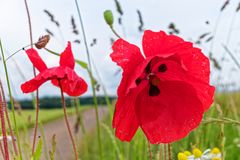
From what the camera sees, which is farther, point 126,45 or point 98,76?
point 98,76

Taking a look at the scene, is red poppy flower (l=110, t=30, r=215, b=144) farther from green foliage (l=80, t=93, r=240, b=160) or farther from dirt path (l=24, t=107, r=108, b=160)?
dirt path (l=24, t=107, r=108, b=160)

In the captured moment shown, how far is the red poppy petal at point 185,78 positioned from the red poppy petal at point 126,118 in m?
0.07

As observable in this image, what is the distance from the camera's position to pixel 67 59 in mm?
1101

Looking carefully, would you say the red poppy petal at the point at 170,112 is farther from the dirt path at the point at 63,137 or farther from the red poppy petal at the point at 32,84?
the dirt path at the point at 63,137

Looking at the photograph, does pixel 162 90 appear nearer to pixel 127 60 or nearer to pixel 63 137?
pixel 127 60

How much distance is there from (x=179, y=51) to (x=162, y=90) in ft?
0.39

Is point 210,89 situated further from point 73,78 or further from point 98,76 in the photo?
point 98,76

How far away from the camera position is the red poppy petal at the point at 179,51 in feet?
3.16

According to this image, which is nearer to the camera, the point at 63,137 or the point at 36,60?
the point at 36,60

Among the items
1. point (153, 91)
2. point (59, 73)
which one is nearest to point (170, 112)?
point (153, 91)

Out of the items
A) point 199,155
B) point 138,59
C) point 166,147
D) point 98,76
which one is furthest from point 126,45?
point 98,76

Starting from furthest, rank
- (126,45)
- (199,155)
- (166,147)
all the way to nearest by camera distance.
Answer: (199,155) < (166,147) < (126,45)

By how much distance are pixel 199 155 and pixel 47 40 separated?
0.66 metres

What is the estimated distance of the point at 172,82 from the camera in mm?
1039
